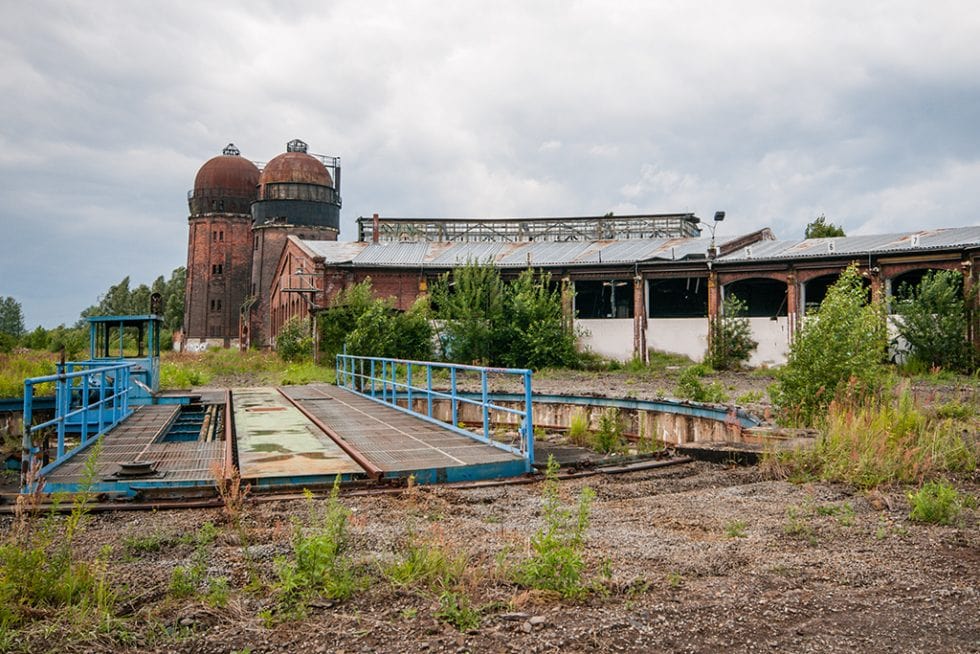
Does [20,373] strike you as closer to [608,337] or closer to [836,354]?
[608,337]

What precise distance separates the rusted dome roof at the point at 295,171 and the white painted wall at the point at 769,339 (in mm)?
26729

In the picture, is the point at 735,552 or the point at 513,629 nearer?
the point at 513,629

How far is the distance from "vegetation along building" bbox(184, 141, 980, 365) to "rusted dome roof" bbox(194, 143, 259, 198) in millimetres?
4892

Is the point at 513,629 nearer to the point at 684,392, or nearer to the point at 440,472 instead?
the point at 440,472

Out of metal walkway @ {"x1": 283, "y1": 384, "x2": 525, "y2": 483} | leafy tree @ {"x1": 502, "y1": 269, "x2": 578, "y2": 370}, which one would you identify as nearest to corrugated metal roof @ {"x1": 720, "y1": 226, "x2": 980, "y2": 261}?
leafy tree @ {"x1": 502, "y1": 269, "x2": 578, "y2": 370}

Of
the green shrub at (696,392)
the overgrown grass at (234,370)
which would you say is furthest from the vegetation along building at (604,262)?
the green shrub at (696,392)

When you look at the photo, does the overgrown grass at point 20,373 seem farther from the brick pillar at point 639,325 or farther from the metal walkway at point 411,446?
the brick pillar at point 639,325

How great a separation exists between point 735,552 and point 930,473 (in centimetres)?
360

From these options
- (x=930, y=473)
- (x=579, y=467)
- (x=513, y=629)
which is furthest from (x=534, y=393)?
(x=513, y=629)

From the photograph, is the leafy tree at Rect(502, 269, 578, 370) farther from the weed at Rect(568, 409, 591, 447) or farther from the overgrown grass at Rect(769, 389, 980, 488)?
the overgrown grass at Rect(769, 389, 980, 488)

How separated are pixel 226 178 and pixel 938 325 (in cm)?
3975

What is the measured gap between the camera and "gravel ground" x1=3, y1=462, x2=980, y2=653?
11.5ft

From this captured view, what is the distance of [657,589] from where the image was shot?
4.18 meters

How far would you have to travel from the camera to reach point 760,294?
92.0 feet
